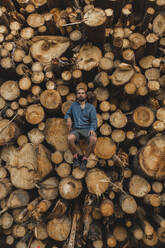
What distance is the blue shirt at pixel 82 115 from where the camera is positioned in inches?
116

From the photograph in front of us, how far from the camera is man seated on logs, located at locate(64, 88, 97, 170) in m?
2.83

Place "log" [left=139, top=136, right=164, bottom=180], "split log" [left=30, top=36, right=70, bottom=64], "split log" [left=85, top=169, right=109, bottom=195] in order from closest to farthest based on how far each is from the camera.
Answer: "log" [left=139, top=136, right=164, bottom=180] → "split log" [left=85, top=169, right=109, bottom=195] → "split log" [left=30, top=36, right=70, bottom=64]

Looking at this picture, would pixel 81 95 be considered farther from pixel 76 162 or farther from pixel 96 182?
pixel 96 182

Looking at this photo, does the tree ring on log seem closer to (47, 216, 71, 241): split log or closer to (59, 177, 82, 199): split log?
(59, 177, 82, 199): split log

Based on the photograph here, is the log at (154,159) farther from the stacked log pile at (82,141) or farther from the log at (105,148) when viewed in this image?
the log at (105,148)

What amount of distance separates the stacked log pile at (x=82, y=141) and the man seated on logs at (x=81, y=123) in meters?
0.17

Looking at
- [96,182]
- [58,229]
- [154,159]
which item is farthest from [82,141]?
[58,229]

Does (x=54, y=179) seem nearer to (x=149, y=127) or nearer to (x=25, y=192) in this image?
(x=25, y=192)

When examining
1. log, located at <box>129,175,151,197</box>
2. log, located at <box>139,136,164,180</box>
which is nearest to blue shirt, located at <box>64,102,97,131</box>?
log, located at <box>139,136,164,180</box>

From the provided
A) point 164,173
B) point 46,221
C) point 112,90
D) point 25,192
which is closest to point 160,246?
point 164,173

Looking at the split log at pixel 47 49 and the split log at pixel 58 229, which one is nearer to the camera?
the split log at pixel 58 229

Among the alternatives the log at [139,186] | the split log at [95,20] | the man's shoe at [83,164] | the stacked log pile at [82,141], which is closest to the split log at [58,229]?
the stacked log pile at [82,141]

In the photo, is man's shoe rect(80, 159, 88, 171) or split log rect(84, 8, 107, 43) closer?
man's shoe rect(80, 159, 88, 171)

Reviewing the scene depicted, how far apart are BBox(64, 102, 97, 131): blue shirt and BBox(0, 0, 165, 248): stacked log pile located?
0.20 meters
